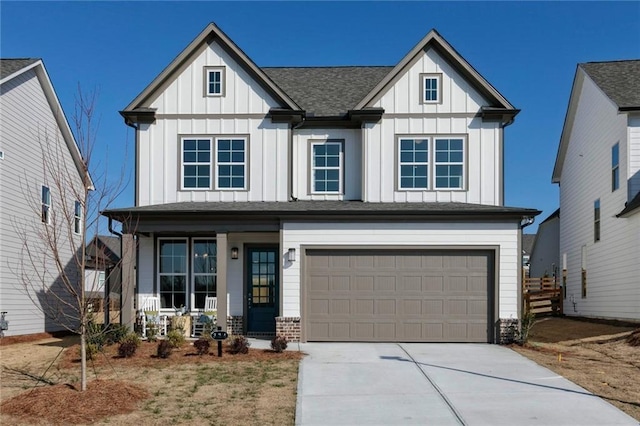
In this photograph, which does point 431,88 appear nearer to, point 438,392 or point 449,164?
point 449,164

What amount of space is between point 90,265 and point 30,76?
274 inches

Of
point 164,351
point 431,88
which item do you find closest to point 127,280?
point 164,351

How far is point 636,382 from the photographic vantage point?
10867 mm

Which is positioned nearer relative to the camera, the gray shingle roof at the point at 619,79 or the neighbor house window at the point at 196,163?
the neighbor house window at the point at 196,163

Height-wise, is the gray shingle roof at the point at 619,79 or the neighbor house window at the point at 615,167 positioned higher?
the gray shingle roof at the point at 619,79

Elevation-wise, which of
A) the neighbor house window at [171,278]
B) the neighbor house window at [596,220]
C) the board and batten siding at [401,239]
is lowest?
the neighbor house window at [171,278]

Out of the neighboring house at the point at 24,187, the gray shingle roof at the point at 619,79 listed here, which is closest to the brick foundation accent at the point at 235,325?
the neighboring house at the point at 24,187

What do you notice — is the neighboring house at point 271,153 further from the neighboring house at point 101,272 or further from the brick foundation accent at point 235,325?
the neighboring house at point 101,272

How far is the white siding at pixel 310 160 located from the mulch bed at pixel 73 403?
866 cm

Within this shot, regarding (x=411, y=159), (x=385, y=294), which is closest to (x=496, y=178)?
(x=411, y=159)

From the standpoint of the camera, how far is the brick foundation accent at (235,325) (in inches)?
669

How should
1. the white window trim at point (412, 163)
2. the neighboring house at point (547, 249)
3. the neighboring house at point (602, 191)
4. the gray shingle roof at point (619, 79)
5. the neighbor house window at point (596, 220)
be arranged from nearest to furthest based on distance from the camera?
the white window trim at point (412, 163) < the neighboring house at point (602, 191) < the gray shingle roof at point (619, 79) < the neighbor house window at point (596, 220) < the neighboring house at point (547, 249)

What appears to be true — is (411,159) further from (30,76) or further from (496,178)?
(30,76)

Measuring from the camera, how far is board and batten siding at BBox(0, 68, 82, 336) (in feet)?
57.8
